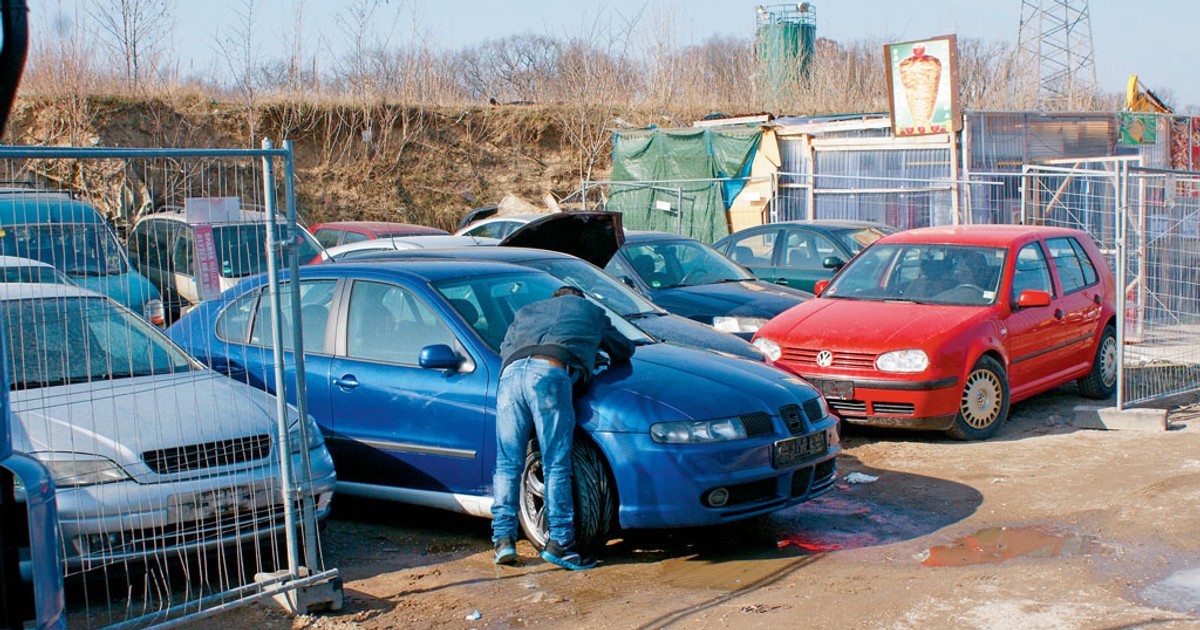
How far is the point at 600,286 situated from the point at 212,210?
4.18m

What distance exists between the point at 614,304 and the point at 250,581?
3840 millimetres

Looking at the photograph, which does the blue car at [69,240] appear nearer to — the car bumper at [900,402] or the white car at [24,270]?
the white car at [24,270]

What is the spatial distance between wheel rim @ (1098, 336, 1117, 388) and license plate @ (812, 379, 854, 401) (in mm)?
3283

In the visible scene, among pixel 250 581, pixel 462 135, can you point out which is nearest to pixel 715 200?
pixel 462 135

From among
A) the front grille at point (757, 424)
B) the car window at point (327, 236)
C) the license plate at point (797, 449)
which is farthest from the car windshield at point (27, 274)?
the car window at point (327, 236)

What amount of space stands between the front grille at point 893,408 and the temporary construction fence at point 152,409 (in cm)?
479

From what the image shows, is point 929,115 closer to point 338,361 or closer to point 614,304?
point 614,304

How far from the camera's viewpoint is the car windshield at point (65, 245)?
4.86m

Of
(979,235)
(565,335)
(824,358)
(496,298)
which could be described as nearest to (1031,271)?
(979,235)

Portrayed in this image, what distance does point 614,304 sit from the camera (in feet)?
28.9

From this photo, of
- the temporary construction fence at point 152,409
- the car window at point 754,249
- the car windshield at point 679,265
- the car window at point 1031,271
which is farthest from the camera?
the car window at point 754,249

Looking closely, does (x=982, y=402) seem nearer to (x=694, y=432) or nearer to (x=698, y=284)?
(x=698, y=284)

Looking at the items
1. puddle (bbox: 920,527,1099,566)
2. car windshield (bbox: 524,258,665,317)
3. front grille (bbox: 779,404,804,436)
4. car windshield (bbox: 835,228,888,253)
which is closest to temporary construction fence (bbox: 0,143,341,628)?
front grille (bbox: 779,404,804,436)

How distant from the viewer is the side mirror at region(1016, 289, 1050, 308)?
9.46 m
